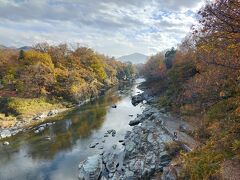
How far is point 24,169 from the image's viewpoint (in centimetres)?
2273

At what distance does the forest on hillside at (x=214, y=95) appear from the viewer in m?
9.23

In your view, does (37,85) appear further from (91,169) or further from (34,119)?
(91,169)

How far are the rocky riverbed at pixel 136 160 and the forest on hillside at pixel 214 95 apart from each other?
2.81 metres

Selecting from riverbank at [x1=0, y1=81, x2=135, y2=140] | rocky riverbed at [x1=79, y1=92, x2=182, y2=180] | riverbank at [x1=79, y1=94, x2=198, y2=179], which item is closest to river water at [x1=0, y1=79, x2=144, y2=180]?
riverbank at [x1=0, y1=81, x2=135, y2=140]

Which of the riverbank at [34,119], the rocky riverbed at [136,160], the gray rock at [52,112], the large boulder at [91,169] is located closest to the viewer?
the rocky riverbed at [136,160]

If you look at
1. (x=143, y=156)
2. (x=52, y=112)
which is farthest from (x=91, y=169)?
(x=52, y=112)

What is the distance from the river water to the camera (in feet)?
73.0

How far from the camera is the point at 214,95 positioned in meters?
24.5

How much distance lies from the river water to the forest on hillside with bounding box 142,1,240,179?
971 cm

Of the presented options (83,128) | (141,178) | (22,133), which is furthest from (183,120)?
(22,133)

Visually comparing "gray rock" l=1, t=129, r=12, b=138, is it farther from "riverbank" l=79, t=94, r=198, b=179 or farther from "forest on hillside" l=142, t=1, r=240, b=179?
"forest on hillside" l=142, t=1, r=240, b=179

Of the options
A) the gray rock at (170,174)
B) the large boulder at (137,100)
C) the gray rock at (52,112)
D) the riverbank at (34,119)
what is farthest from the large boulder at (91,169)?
the large boulder at (137,100)

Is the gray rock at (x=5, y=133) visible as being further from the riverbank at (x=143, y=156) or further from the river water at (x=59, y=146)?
the riverbank at (x=143, y=156)

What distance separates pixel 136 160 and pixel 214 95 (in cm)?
1076
